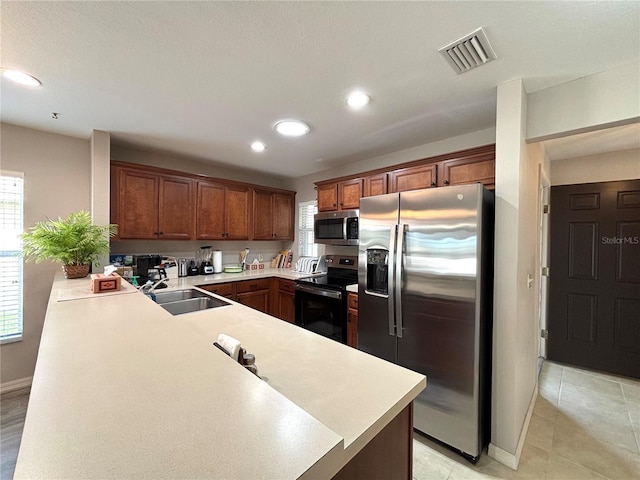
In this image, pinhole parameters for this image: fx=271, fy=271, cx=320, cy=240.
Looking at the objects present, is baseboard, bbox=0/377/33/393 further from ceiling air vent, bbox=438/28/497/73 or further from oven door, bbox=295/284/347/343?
ceiling air vent, bbox=438/28/497/73

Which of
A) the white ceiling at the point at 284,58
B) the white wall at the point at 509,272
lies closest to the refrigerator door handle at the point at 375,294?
the white wall at the point at 509,272

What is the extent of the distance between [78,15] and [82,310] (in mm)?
1439

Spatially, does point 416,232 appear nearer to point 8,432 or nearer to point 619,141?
point 619,141

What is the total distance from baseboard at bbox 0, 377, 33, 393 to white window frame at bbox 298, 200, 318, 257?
3339 mm

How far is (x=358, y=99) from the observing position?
6.51 feet

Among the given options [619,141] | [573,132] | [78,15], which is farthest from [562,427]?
[78,15]

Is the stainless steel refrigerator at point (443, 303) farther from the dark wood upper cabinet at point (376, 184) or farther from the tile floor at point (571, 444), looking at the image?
the dark wood upper cabinet at point (376, 184)

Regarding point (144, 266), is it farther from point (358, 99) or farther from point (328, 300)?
point (358, 99)

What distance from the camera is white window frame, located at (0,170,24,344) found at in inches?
98.1

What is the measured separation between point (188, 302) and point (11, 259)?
1.89 meters

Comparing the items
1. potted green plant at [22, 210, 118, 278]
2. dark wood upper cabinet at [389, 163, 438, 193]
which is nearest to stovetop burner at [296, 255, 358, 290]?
dark wood upper cabinet at [389, 163, 438, 193]

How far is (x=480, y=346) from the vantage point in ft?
5.81

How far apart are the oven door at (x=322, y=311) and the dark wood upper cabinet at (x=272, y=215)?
48.7 inches

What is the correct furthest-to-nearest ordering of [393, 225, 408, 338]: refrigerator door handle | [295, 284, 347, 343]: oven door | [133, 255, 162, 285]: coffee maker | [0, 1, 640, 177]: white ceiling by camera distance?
[133, 255, 162, 285]: coffee maker
[295, 284, 347, 343]: oven door
[393, 225, 408, 338]: refrigerator door handle
[0, 1, 640, 177]: white ceiling
